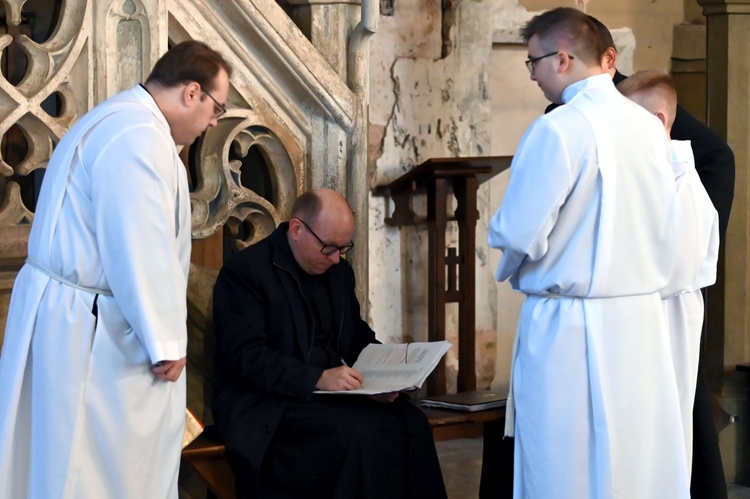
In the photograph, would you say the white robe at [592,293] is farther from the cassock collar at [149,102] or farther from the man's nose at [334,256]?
the cassock collar at [149,102]

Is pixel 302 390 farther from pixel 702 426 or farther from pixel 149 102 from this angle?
pixel 702 426

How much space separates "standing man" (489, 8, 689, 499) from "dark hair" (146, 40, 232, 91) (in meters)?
1.00

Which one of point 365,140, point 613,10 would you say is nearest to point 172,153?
point 365,140

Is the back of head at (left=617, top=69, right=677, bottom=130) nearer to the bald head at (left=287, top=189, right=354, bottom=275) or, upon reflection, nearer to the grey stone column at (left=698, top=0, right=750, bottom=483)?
the bald head at (left=287, top=189, right=354, bottom=275)

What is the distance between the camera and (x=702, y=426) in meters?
4.40

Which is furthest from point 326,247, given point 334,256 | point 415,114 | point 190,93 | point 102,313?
point 415,114

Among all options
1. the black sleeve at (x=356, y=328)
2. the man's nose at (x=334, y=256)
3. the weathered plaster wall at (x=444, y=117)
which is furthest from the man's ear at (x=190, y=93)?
the weathered plaster wall at (x=444, y=117)

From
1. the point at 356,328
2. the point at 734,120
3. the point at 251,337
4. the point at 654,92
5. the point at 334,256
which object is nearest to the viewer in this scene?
the point at 654,92

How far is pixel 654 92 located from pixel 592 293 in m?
0.94

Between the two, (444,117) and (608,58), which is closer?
(608,58)

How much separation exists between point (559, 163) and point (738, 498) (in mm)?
3001

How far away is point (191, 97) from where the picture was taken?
362 centimetres

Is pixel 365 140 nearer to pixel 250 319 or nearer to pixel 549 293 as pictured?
pixel 250 319

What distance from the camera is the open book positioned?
13.6 feet
